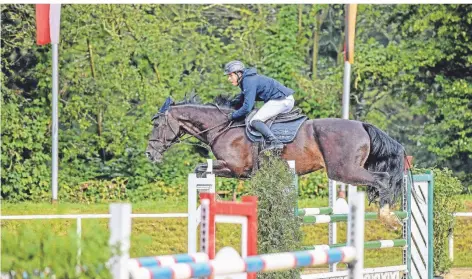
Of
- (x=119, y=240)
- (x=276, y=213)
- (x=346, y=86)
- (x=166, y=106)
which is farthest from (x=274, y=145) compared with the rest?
(x=119, y=240)

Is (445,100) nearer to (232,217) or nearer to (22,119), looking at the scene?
(22,119)

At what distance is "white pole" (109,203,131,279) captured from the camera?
340 centimetres

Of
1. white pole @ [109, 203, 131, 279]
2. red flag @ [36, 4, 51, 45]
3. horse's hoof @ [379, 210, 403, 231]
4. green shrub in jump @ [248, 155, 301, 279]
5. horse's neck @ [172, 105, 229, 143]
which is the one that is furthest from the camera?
red flag @ [36, 4, 51, 45]

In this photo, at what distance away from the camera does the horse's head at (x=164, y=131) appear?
936 centimetres

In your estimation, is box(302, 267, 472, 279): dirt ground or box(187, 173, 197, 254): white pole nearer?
box(187, 173, 197, 254): white pole

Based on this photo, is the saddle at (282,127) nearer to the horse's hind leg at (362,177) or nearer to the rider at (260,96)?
the rider at (260,96)

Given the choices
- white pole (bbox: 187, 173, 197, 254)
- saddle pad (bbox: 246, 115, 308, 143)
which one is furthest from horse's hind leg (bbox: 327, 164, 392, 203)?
white pole (bbox: 187, 173, 197, 254)

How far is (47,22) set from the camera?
13141mm

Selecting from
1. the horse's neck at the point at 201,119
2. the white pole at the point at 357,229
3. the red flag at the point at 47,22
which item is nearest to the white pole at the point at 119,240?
the white pole at the point at 357,229

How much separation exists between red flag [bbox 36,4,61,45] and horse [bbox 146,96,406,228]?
13.1 ft

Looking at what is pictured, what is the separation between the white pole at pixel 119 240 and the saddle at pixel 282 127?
5.68 metres

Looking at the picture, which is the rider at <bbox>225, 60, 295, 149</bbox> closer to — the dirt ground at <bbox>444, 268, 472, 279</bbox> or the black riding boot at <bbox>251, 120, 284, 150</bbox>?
the black riding boot at <bbox>251, 120, 284, 150</bbox>

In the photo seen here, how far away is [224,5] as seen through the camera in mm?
19109

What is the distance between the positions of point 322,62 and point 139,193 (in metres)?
4.93
